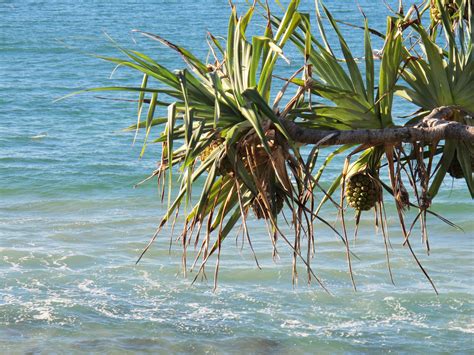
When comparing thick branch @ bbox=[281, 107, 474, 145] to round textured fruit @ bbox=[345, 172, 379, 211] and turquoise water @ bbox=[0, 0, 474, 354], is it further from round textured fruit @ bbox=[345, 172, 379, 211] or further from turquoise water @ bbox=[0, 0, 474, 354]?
turquoise water @ bbox=[0, 0, 474, 354]

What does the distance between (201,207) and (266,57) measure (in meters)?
0.59

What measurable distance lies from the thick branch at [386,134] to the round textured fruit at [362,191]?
1.09ft

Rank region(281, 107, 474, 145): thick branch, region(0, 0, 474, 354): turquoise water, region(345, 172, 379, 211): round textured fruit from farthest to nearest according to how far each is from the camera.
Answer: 1. region(0, 0, 474, 354): turquoise water
2. region(345, 172, 379, 211): round textured fruit
3. region(281, 107, 474, 145): thick branch

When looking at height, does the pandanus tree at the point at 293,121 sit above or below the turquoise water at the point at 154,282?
above

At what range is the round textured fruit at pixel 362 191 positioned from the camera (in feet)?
12.5

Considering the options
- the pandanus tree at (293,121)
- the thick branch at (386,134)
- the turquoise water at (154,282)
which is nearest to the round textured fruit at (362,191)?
the pandanus tree at (293,121)

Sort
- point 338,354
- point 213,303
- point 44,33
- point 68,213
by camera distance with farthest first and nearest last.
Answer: point 44,33 → point 68,213 → point 213,303 → point 338,354

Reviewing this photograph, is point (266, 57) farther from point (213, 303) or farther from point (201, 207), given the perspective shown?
point (213, 303)

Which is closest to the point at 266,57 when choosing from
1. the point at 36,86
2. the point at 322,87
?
the point at 322,87

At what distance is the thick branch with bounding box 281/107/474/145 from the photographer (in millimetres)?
3426

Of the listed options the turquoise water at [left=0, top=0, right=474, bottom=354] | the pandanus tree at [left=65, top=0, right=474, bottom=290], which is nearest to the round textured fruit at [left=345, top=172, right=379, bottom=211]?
the pandanus tree at [left=65, top=0, right=474, bottom=290]

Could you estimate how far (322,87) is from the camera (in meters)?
3.64

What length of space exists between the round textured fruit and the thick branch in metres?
0.33

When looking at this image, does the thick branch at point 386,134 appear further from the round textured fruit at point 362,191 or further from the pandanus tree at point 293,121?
the round textured fruit at point 362,191
